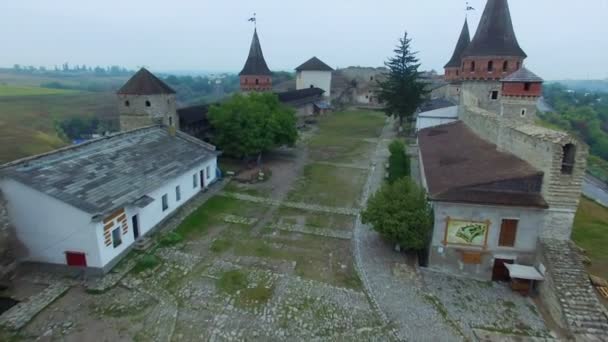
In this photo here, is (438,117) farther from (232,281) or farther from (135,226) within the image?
(135,226)

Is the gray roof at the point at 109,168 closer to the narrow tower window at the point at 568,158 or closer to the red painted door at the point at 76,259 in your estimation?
the red painted door at the point at 76,259

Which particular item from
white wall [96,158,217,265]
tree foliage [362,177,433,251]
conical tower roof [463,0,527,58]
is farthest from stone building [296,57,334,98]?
tree foliage [362,177,433,251]

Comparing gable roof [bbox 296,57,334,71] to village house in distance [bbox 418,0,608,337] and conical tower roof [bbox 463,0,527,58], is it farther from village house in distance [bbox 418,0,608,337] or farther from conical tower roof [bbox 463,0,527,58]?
village house in distance [bbox 418,0,608,337]

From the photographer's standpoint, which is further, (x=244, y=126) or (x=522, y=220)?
(x=244, y=126)

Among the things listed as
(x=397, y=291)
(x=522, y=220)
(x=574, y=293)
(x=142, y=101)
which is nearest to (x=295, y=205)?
(x=397, y=291)

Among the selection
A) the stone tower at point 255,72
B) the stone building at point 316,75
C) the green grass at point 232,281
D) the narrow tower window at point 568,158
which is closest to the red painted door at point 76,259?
the green grass at point 232,281

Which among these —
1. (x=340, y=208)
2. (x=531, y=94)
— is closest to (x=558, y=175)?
(x=531, y=94)

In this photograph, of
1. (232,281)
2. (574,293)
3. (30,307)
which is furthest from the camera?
(232,281)
